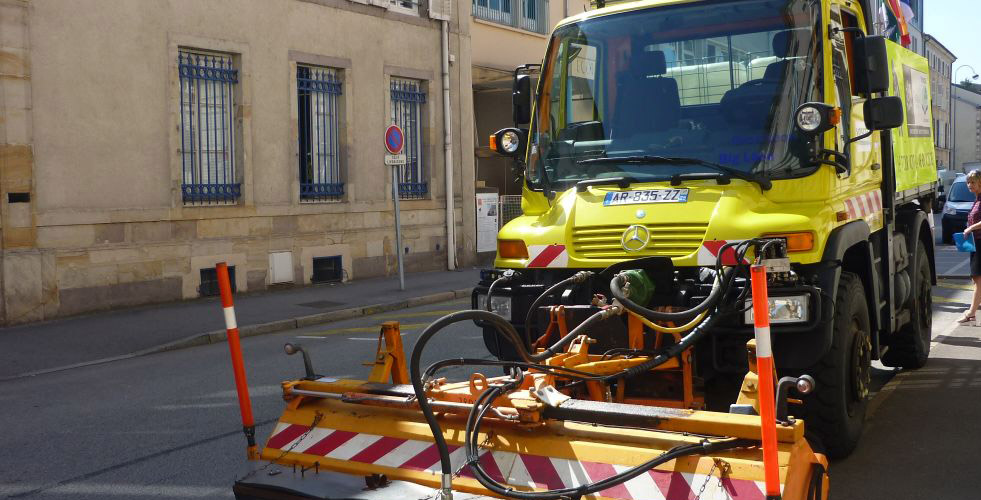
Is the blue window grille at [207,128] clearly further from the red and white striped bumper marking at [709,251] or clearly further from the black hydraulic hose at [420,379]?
the black hydraulic hose at [420,379]

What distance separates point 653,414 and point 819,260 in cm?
182

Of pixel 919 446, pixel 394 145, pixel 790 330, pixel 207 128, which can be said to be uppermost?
pixel 207 128

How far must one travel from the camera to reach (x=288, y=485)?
4.39 m

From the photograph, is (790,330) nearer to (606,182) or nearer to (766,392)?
(606,182)

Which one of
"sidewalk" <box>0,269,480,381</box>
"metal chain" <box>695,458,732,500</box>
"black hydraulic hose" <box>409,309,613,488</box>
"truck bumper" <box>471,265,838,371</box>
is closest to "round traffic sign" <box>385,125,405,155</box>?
"sidewalk" <box>0,269,480,381</box>

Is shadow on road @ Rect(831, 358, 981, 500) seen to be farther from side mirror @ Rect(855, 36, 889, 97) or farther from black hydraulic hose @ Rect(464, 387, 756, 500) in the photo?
side mirror @ Rect(855, 36, 889, 97)

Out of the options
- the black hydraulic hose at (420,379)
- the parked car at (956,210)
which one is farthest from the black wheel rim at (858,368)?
the parked car at (956,210)

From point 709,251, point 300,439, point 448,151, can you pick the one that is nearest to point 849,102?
point 709,251

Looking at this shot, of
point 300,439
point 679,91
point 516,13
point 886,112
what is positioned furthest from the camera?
point 516,13

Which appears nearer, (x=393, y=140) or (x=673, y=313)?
(x=673, y=313)

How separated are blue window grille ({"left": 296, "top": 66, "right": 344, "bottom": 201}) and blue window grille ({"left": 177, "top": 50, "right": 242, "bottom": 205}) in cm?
153

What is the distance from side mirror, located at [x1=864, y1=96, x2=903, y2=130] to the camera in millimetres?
6129

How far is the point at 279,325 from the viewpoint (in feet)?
43.4

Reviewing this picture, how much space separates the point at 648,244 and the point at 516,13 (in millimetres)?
19680
